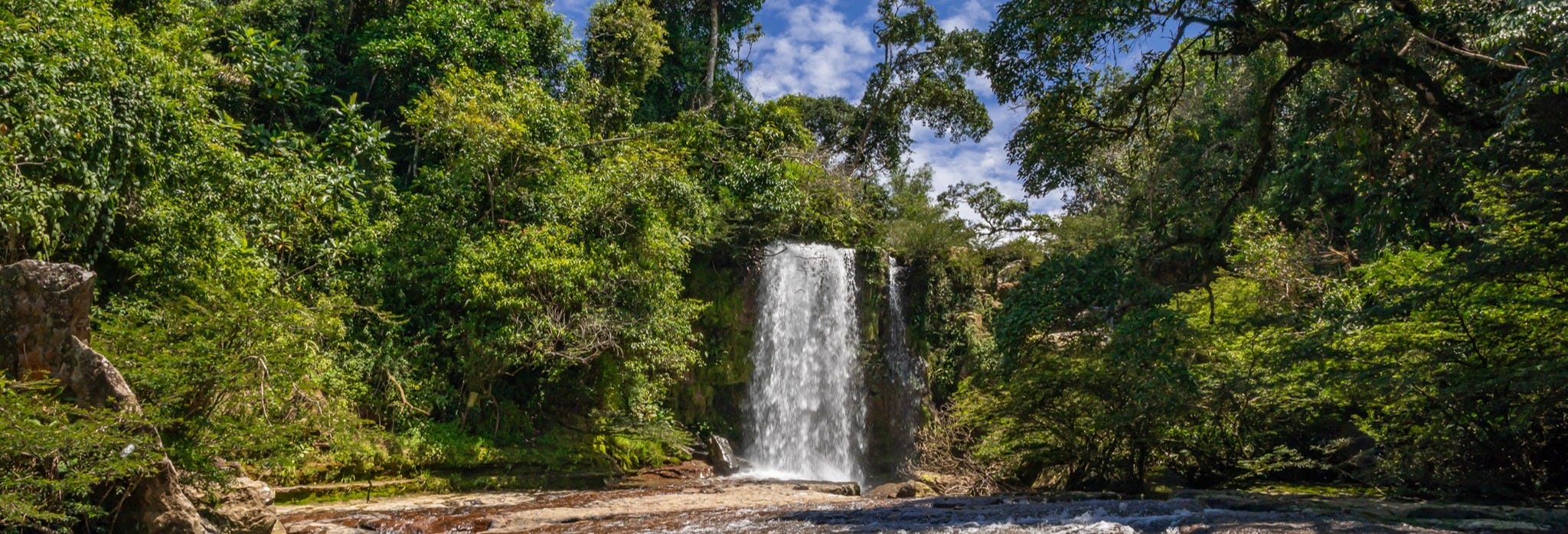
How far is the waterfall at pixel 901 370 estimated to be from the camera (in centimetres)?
2025

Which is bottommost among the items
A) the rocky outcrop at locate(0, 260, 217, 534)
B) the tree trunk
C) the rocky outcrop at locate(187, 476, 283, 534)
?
the rocky outcrop at locate(187, 476, 283, 534)

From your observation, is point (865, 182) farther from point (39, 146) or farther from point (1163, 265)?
point (39, 146)

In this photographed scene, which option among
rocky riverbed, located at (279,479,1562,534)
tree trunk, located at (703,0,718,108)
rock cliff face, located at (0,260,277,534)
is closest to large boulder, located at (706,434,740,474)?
rocky riverbed, located at (279,479,1562,534)

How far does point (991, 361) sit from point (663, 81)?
13.2m

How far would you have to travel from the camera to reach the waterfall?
66.4ft

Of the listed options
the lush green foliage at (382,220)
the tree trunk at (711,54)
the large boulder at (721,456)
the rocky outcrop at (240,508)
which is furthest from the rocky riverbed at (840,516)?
the tree trunk at (711,54)

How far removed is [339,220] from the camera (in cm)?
1374

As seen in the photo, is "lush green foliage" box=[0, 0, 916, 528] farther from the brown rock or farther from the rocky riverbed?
the rocky riverbed

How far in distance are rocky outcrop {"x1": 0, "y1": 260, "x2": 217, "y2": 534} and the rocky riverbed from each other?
2500 millimetres

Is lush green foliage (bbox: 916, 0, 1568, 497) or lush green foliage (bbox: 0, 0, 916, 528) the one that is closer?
lush green foliage (bbox: 916, 0, 1568, 497)

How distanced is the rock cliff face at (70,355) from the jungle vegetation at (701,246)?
0.74 ft

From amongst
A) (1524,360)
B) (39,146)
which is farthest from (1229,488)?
(39,146)

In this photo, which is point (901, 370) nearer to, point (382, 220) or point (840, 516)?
point (840, 516)

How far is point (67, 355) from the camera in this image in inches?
250
